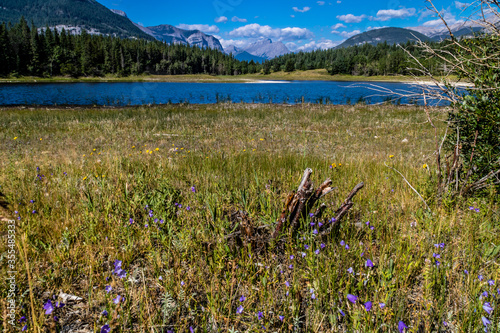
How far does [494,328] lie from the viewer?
1.78m

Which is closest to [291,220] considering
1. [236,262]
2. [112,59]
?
[236,262]

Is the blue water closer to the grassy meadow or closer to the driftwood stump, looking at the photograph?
the grassy meadow

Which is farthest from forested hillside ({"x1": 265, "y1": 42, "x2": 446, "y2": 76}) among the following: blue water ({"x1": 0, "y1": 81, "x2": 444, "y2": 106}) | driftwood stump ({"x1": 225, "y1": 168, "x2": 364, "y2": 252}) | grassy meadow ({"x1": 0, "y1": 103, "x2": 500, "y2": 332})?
driftwood stump ({"x1": 225, "y1": 168, "x2": 364, "y2": 252})

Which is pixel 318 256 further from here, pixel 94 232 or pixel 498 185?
pixel 498 185

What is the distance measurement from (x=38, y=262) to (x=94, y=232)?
1.96 feet

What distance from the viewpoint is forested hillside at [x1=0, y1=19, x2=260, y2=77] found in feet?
286

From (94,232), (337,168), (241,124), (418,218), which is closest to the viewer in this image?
(94,232)

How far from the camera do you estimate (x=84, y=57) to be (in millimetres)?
99688

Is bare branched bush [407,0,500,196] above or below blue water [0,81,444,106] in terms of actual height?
below

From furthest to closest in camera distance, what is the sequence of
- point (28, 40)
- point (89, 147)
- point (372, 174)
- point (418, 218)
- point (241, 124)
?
point (28, 40) → point (241, 124) → point (89, 147) → point (372, 174) → point (418, 218)

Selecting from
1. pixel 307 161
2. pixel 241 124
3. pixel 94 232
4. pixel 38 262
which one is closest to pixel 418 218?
pixel 307 161

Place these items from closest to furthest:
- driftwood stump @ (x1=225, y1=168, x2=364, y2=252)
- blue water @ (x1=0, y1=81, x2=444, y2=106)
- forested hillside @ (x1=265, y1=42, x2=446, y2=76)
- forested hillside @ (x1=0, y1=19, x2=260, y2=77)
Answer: driftwood stump @ (x1=225, y1=168, x2=364, y2=252) < blue water @ (x1=0, y1=81, x2=444, y2=106) < forested hillside @ (x1=0, y1=19, x2=260, y2=77) < forested hillside @ (x1=265, y1=42, x2=446, y2=76)

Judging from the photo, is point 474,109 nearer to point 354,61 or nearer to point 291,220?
point 291,220

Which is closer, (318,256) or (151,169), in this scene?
(318,256)
